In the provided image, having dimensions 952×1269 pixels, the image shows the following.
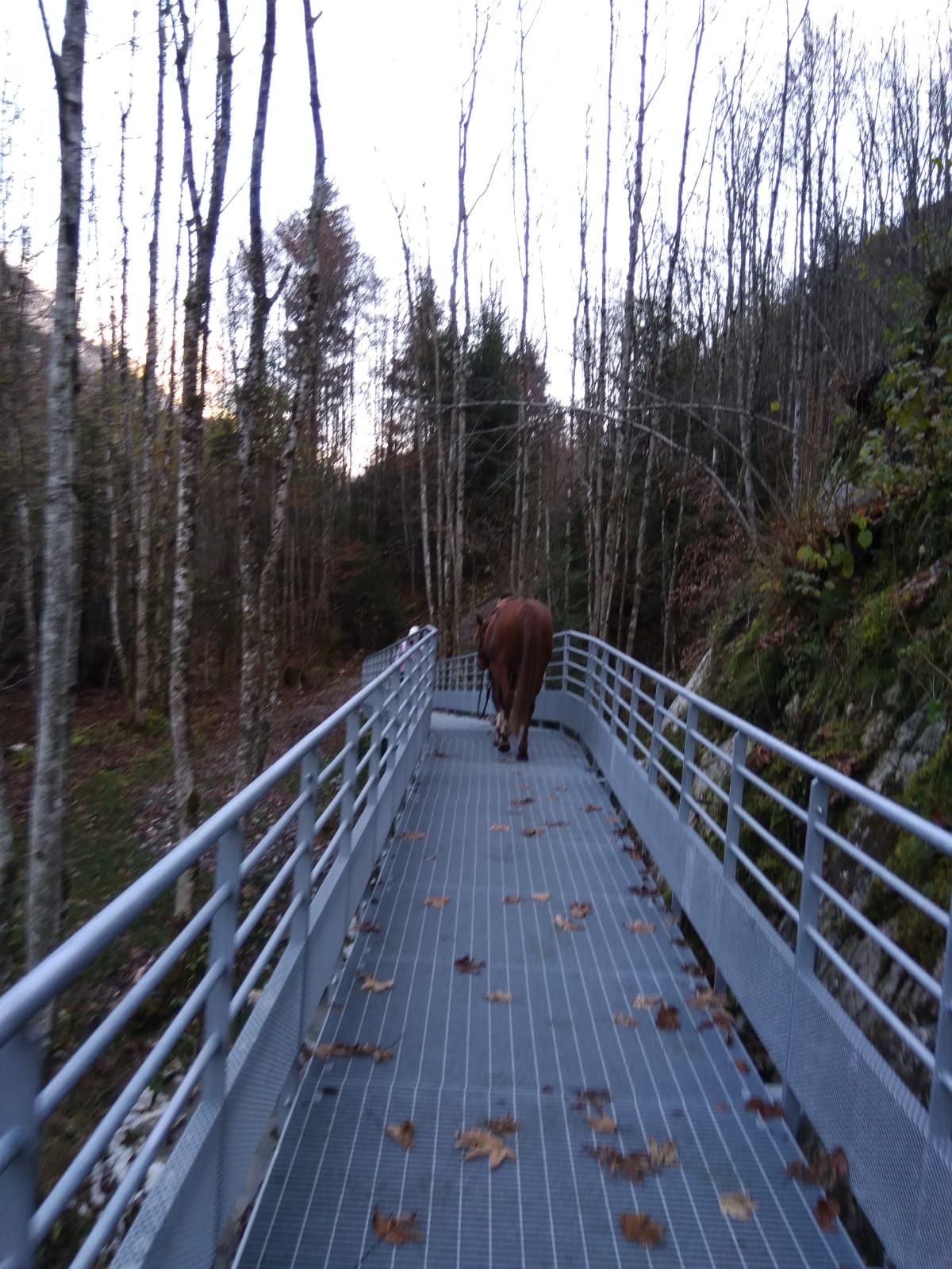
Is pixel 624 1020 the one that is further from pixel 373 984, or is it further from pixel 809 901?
pixel 809 901

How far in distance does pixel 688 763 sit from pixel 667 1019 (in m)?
1.82

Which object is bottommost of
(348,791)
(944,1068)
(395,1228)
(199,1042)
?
(395,1228)

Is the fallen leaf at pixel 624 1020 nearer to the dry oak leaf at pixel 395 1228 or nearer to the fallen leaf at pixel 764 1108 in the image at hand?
the fallen leaf at pixel 764 1108

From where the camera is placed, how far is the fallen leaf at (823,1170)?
3568 millimetres

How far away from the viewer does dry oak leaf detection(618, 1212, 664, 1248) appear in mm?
3471

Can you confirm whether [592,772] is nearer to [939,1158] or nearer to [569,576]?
[939,1158]

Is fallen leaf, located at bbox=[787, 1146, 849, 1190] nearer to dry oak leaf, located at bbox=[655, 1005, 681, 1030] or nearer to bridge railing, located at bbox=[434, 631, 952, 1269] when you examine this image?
bridge railing, located at bbox=[434, 631, 952, 1269]

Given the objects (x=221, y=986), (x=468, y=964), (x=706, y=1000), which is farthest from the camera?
(x=468, y=964)

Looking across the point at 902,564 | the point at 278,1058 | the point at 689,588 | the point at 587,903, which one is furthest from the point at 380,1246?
the point at 689,588

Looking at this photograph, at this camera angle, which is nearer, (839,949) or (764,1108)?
(764,1108)

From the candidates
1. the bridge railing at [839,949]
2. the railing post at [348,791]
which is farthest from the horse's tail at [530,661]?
the railing post at [348,791]

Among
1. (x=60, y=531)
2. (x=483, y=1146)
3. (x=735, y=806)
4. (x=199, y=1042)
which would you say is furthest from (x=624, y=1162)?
(x=60, y=531)

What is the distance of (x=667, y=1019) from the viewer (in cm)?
518

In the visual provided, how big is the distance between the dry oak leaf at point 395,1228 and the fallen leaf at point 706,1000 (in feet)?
7.32
